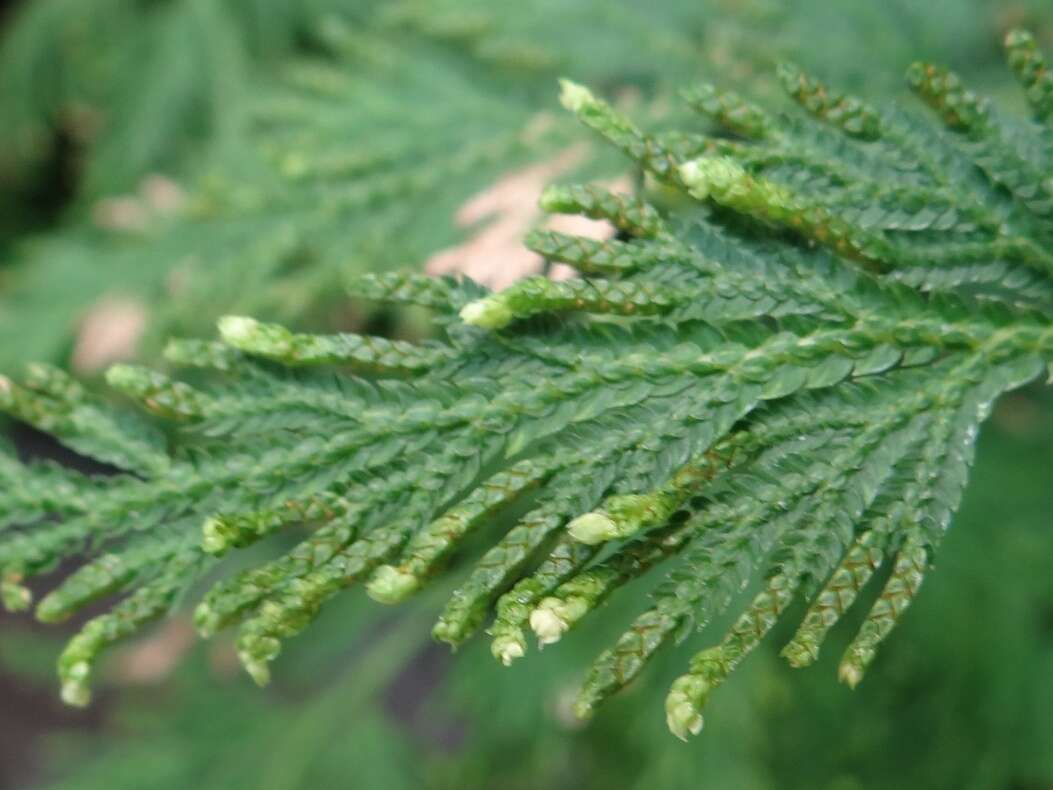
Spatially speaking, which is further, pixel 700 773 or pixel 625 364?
pixel 700 773

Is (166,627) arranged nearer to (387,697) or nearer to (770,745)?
(387,697)

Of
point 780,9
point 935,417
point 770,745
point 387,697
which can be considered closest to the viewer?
point 935,417

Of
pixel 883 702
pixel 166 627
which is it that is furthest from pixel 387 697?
pixel 883 702

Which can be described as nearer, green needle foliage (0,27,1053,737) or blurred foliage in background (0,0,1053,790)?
green needle foliage (0,27,1053,737)

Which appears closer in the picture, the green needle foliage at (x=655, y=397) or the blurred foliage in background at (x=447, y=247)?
the green needle foliage at (x=655, y=397)

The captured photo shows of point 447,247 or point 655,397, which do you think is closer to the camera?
point 655,397
